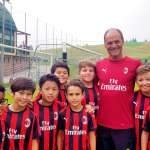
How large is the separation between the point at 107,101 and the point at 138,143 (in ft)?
1.82

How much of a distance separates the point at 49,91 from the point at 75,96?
275 millimetres

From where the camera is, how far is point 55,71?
14.1ft

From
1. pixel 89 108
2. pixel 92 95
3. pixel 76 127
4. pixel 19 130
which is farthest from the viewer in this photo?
pixel 92 95

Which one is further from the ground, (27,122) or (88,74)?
(88,74)

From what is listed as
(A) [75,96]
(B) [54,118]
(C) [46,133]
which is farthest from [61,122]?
(A) [75,96]

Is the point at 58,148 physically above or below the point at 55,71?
below

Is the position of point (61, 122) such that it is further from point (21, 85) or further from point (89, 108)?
point (21, 85)

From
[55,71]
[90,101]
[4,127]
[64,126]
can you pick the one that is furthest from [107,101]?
[4,127]

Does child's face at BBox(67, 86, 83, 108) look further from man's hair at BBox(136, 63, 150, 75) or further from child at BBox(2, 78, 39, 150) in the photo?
man's hair at BBox(136, 63, 150, 75)

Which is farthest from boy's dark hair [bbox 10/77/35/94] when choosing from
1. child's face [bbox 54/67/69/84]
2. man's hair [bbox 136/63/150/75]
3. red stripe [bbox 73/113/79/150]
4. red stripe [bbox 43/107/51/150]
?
man's hair [bbox 136/63/150/75]

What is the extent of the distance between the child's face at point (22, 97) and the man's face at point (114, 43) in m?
0.98

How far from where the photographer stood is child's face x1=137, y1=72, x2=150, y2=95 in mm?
3676

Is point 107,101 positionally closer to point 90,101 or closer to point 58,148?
point 90,101

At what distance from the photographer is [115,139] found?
12.4 feet
